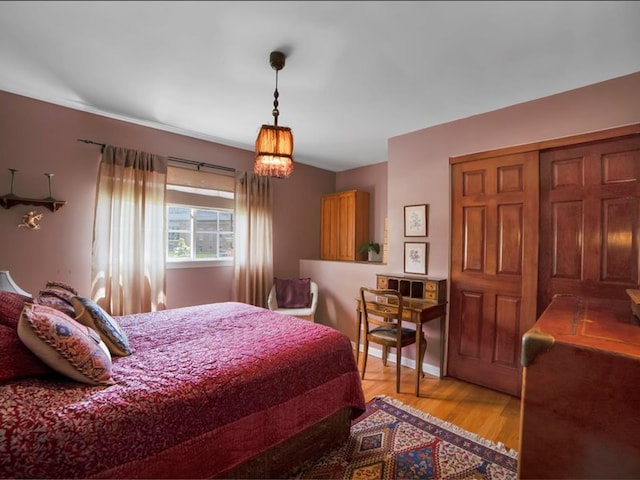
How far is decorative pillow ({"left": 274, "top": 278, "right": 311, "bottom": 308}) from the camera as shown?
4023 mm

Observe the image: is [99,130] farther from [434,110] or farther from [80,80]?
[434,110]

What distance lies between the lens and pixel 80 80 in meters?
2.34

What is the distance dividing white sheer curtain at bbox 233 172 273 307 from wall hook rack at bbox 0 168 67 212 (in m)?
1.71

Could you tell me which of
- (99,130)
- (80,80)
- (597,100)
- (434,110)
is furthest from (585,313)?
(99,130)

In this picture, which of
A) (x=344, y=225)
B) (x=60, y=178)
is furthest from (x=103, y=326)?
(x=344, y=225)

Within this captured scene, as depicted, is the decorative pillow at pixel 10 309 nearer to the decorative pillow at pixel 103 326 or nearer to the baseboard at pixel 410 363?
the decorative pillow at pixel 103 326

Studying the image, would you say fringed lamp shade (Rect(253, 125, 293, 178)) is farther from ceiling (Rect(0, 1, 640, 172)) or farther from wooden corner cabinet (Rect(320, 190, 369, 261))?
wooden corner cabinet (Rect(320, 190, 369, 261))

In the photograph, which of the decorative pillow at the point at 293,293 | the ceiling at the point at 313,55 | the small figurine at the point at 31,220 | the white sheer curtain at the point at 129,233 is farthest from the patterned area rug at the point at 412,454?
the small figurine at the point at 31,220

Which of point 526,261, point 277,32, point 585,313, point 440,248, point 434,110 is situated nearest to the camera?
point 585,313

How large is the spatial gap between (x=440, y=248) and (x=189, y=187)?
112 inches

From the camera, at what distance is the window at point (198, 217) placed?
3480 mm

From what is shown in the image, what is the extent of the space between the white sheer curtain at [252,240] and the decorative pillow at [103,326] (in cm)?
213

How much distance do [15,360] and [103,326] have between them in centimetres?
43

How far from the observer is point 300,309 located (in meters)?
3.94
